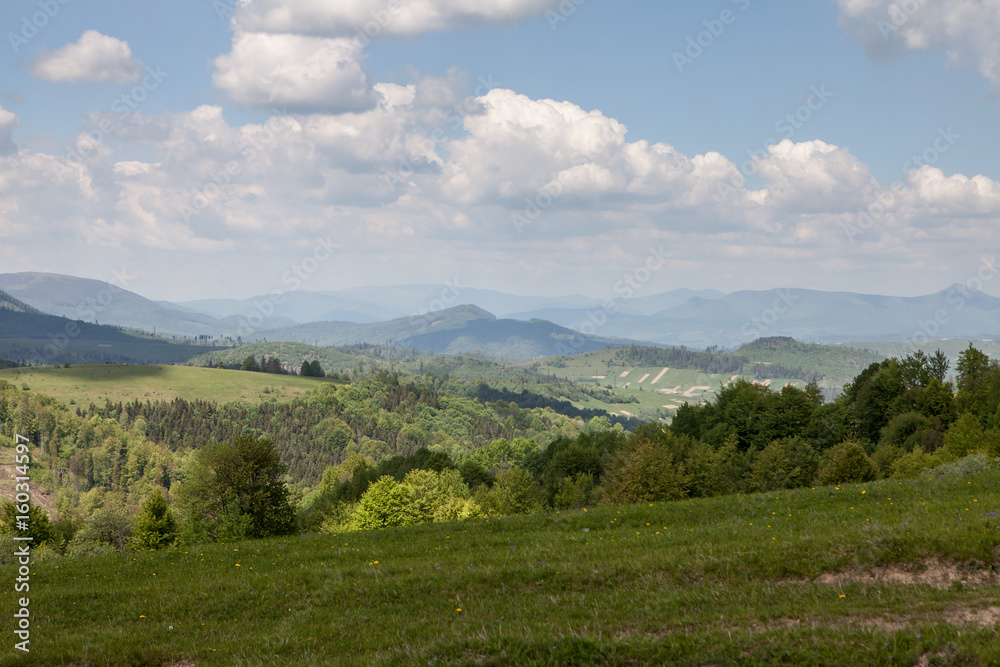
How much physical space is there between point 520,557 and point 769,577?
23.2ft

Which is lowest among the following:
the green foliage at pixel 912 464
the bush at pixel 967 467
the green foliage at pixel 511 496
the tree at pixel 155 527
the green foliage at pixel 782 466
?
the green foliage at pixel 511 496

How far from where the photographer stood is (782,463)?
75.6 meters

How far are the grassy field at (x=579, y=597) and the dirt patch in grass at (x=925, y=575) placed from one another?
0.15 feet

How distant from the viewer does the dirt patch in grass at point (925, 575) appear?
1483 centimetres

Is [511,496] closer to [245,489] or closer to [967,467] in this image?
[245,489]

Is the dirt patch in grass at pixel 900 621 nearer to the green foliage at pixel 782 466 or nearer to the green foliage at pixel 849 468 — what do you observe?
the green foliage at pixel 849 468

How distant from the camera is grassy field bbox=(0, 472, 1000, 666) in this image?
11.4m

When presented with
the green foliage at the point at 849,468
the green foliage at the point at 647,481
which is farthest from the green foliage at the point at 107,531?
the green foliage at the point at 849,468

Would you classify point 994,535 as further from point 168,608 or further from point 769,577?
point 168,608

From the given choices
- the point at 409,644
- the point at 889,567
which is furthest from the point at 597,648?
the point at 889,567

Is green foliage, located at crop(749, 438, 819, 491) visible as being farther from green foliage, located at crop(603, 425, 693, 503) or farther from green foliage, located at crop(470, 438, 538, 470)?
green foliage, located at crop(470, 438, 538, 470)

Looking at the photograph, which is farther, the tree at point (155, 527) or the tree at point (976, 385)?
the tree at point (976, 385)

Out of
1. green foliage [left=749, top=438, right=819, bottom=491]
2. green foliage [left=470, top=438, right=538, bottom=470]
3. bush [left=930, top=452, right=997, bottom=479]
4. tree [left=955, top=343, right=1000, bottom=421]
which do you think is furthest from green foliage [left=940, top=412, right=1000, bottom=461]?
green foliage [left=470, top=438, right=538, bottom=470]

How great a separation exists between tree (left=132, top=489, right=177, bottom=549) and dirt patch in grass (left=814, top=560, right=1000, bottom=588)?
2598 inches
